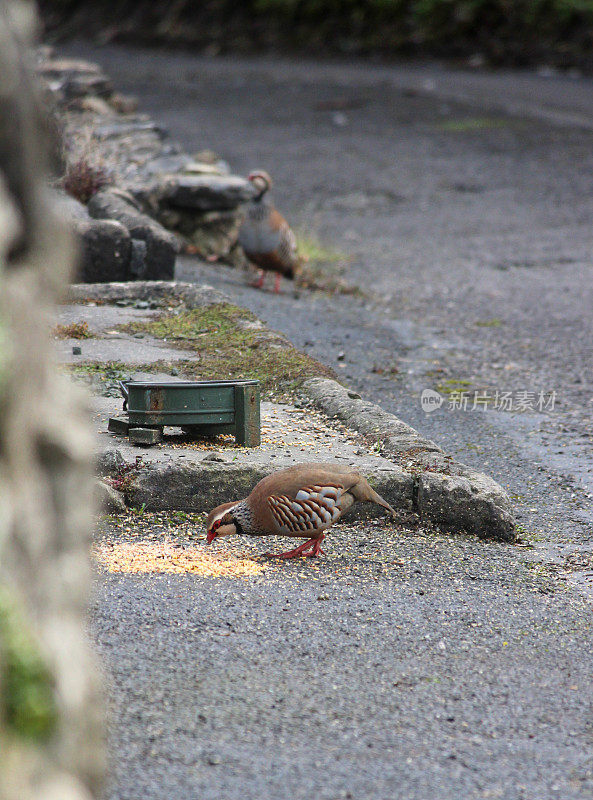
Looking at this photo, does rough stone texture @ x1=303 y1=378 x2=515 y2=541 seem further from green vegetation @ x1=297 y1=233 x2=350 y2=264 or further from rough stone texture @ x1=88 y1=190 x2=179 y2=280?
green vegetation @ x1=297 y1=233 x2=350 y2=264

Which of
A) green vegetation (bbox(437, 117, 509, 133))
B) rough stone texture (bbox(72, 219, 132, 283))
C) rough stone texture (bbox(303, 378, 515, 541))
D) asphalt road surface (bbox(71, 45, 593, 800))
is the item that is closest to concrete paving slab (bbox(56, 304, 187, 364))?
rough stone texture (bbox(72, 219, 132, 283))

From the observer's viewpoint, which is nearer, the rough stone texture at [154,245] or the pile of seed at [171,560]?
the pile of seed at [171,560]

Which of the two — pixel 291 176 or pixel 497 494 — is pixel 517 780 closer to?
pixel 497 494

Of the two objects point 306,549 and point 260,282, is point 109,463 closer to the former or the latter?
point 306,549

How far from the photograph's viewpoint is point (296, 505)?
14.3ft

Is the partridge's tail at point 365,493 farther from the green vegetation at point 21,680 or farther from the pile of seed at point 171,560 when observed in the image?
the green vegetation at point 21,680

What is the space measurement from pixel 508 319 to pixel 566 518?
4616mm

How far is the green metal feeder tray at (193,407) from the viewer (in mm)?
5195

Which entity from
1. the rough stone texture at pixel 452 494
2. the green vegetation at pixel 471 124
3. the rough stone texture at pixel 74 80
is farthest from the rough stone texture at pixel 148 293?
the green vegetation at pixel 471 124

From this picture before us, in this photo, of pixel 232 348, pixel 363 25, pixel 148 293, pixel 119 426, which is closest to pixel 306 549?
pixel 119 426

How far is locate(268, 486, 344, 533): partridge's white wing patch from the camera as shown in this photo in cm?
434

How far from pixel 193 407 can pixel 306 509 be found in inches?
44.4

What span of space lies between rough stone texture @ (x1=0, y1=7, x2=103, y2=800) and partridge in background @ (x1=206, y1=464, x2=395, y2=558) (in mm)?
2715

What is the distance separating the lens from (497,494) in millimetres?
4984
